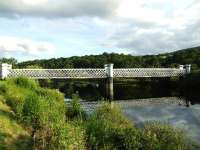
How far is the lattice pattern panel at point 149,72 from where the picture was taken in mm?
51966

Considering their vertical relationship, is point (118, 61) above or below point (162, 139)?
above

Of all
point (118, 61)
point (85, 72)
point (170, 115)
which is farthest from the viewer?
point (118, 61)

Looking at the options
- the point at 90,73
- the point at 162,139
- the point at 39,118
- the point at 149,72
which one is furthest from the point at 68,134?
the point at 149,72

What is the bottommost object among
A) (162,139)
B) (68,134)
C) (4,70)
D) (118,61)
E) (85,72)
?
(162,139)

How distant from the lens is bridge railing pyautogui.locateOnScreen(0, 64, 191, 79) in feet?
143

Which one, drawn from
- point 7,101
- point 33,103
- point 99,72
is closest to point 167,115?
point 7,101

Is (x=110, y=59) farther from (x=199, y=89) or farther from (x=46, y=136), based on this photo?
(x=46, y=136)

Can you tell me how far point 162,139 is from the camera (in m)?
14.0

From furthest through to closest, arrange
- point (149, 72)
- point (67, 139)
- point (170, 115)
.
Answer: point (149, 72) → point (170, 115) → point (67, 139)

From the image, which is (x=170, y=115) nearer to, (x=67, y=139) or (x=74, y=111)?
(x=74, y=111)

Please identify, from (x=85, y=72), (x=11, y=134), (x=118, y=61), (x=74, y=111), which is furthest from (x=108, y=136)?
(x=118, y=61)

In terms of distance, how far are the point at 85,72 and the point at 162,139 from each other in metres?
36.4

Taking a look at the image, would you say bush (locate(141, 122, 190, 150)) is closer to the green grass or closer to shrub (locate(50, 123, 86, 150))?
shrub (locate(50, 123, 86, 150))

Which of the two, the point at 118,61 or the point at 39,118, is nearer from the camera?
the point at 39,118
